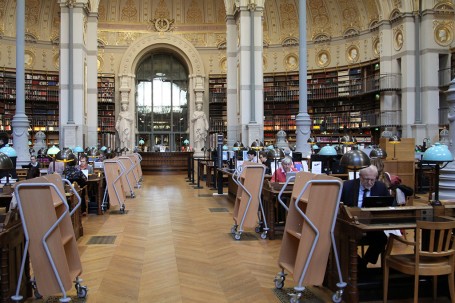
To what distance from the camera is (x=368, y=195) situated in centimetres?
514

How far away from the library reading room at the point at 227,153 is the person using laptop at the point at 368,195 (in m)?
0.02

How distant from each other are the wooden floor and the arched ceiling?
1328 cm

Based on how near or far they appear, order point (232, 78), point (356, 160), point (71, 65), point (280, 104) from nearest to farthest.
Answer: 1. point (356, 160)
2. point (71, 65)
3. point (232, 78)
4. point (280, 104)

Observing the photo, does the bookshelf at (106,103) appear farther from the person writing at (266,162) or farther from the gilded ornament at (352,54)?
the person writing at (266,162)

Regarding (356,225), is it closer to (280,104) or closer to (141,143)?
(280,104)

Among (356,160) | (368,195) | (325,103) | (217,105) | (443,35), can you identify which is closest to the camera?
(356,160)

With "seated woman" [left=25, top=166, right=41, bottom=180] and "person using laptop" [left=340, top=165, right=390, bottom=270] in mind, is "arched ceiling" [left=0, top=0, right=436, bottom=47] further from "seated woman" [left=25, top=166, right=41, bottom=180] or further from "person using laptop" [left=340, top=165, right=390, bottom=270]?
"person using laptop" [left=340, top=165, right=390, bottom=270]

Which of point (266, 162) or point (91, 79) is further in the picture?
point (91, 79)

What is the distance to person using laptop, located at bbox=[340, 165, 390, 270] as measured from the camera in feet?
15.4

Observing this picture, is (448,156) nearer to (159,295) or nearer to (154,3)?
(159,295)

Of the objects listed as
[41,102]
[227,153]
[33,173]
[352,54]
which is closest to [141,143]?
[41,102]

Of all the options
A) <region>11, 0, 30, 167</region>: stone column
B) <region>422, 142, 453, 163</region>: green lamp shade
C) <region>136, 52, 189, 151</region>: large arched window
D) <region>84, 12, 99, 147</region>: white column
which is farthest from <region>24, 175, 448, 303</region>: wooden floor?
<region>136, 52, 189, 151</region>: large arched window

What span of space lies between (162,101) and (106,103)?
297 cm

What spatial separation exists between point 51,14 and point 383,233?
21.5 meters
